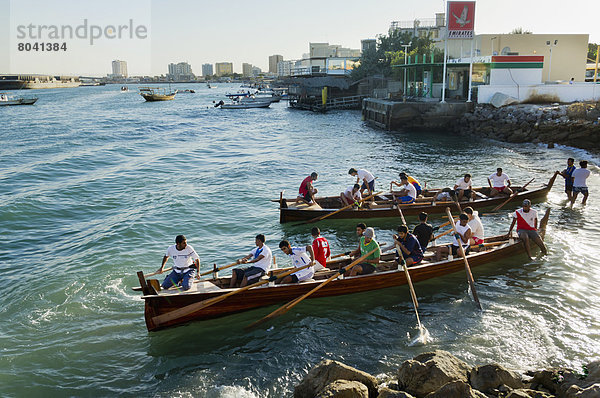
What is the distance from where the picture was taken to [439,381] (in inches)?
275

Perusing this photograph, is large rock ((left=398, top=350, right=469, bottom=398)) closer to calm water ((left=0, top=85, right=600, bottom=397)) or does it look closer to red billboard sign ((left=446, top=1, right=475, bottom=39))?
calm water ((left=0, top=85, right=600, bottom=397))

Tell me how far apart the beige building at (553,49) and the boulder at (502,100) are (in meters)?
6.67

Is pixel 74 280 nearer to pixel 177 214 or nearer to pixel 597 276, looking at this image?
pixel 177 214

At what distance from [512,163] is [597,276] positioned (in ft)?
53.1

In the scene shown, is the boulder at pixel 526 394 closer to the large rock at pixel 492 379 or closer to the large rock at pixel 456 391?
the large rock at pixel 492 379

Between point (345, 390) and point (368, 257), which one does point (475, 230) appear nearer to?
point (368, 257)

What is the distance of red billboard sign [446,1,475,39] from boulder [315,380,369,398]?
3631 centimetres

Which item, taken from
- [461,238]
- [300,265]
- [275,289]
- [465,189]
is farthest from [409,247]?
[465,189]

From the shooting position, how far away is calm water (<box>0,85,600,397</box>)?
931 cm

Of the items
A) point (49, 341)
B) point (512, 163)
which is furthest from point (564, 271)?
point (512, 163)

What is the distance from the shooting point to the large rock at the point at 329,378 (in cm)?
717

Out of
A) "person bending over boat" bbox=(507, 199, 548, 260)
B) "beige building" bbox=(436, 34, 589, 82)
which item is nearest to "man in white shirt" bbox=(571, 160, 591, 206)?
"person bending over boat" bbox=(507, 199, 548, 260)

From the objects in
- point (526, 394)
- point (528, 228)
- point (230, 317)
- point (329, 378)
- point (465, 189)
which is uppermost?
point (465, 189)

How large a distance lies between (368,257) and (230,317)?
3.67 m
